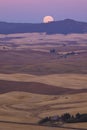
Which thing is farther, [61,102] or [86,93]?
[86,93]

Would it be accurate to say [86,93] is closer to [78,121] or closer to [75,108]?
[75,108]

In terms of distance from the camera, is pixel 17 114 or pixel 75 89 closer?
pixel 17 114

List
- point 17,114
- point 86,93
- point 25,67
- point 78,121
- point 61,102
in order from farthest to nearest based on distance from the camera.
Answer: point 25,67
point 86,93
point 61,102
point 17,114
point 78,121

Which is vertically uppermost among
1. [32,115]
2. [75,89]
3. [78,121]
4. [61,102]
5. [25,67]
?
[25,67]

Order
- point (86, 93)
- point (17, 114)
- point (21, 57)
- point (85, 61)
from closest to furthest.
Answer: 1. point (17, 114)
2. point (86, 93)
3. point (85, 61)
4. point (21, 57)

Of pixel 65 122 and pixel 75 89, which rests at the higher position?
pixel 75 89

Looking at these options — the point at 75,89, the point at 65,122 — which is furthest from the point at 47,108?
the point at 75,89

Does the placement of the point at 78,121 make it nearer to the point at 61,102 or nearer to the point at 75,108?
the point at 75,108

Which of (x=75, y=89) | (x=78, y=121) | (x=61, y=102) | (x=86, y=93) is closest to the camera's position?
(x=78, y=121)

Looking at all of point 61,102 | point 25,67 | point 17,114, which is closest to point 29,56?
point 25,67
